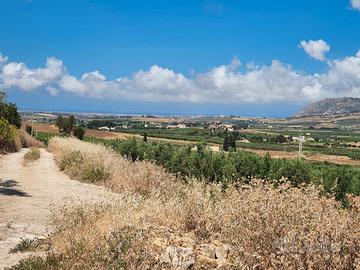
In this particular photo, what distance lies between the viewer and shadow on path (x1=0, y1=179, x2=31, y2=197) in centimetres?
1545

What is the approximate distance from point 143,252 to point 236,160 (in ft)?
58.9

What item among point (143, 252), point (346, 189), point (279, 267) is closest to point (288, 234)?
point (279, 267)

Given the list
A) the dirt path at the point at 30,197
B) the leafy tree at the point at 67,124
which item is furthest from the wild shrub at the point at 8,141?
the leafy tree at the point at 67,124

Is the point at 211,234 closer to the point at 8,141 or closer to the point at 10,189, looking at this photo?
the point at 10,189

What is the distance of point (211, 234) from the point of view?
24.1 ft

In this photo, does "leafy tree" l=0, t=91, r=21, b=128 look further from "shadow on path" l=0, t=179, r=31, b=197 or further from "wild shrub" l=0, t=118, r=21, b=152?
"shadow on path" l=0, t=179, r=31, b=197

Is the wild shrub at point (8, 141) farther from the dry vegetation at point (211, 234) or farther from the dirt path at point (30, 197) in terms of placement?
the dry vegetation at point (211, 234)

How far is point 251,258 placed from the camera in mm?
6109

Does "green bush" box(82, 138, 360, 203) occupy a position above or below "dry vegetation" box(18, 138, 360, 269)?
below

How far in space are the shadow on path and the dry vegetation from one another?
7.52 meters

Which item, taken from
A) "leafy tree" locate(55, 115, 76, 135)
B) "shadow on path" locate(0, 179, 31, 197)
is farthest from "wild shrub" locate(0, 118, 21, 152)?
"leafy tree" locate(55, 115, 76, 135)

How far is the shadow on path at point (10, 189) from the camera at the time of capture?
15.5 meters

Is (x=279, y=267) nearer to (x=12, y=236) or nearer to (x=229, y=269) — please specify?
(x=229, y=269)

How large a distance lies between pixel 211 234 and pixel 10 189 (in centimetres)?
1130
